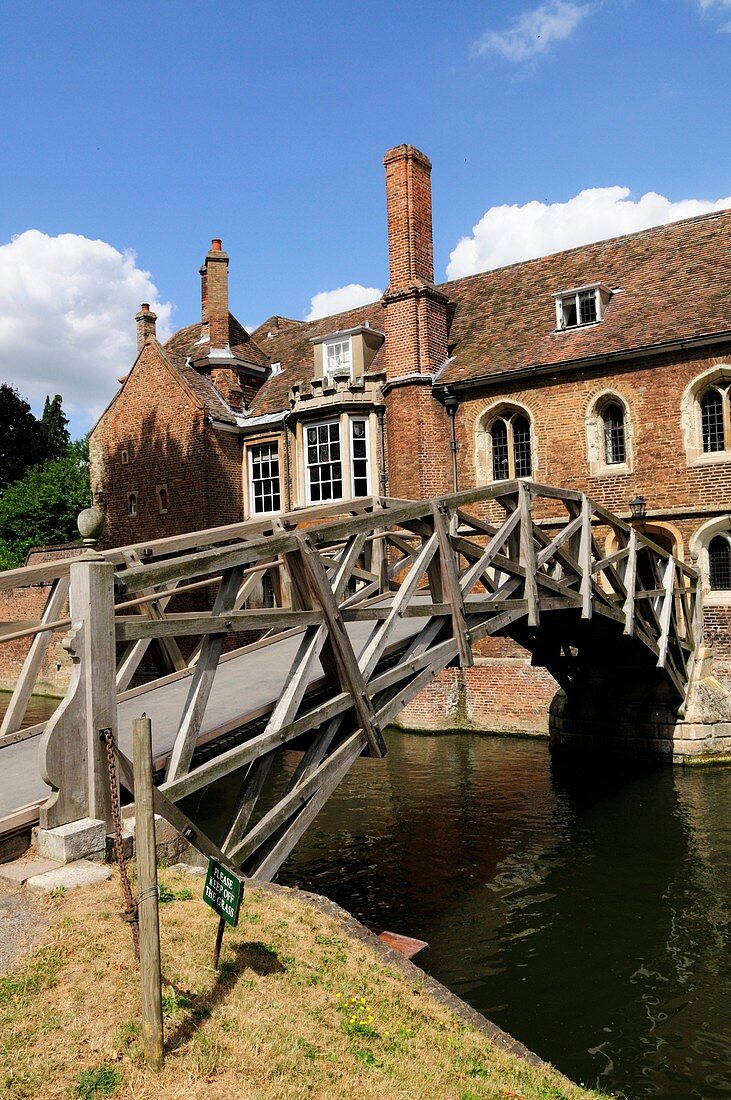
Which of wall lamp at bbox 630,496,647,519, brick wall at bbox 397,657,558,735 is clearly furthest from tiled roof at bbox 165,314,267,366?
wall lamp at bbox 630,496,647,519

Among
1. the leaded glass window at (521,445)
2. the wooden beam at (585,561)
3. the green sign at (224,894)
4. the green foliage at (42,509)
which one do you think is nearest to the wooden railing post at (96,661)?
the green sign at (224,894)

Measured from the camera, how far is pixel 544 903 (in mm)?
10047

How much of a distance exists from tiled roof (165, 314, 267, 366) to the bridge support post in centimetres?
2072

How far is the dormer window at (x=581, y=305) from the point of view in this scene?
1978 cm

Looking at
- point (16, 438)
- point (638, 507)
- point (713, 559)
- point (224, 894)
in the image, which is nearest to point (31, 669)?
point (224, 894)

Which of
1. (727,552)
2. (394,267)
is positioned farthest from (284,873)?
(394,267)

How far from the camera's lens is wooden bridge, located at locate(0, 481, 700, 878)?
17.0 feet

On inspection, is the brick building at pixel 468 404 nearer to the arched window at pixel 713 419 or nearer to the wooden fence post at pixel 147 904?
the arched window at pixel 713 419

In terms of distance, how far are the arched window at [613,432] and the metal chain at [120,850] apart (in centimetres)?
1560

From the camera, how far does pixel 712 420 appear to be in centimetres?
1752

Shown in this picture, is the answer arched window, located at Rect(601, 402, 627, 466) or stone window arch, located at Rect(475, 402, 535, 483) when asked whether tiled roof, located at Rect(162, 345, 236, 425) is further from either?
arched window, located at Rect(601, 402, 627, 466)

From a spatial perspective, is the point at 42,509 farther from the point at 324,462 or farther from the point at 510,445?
the point at 510,445

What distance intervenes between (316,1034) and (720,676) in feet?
49.6

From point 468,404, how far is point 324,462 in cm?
415
